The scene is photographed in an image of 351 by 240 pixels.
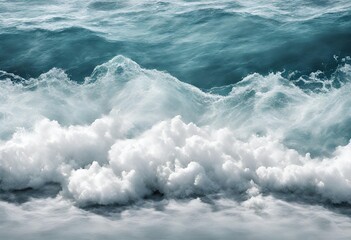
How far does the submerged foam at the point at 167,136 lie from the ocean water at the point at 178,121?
0.14 ft

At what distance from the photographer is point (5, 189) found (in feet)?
46.9

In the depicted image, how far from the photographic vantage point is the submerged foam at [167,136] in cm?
1400

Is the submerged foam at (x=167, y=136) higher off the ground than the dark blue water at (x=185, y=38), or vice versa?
the dark blue water at (x=185, y=38)

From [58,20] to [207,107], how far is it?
12065 millimetres

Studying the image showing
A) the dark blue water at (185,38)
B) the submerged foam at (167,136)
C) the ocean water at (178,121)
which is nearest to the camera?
the ocean water at (178,121)

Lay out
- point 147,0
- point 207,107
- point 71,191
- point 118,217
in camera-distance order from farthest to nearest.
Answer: point 147,0 < point 207,107 < point 71,191 < point 118,217

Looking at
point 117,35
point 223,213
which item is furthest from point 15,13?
point 223,213

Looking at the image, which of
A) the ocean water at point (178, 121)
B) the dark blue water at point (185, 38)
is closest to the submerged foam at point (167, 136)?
the ocean water at point (178, 121)

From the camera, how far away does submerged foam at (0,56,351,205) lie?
14.0 meters

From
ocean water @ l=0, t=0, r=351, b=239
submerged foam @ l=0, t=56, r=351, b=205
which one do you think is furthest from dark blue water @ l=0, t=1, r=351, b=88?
submerged foam @ l=0, t=56, r=351, b=205

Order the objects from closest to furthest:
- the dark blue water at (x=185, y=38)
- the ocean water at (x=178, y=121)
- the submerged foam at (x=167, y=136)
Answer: the ocean water at (x=178, y=121), the submerged foam at (x=167, y=136), the dark blue water at (x=185, y=38)

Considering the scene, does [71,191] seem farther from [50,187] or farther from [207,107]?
[207,107]

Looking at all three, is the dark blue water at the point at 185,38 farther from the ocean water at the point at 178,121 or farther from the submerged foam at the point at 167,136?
the submerged foam at the point at 167,136

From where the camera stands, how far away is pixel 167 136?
1551 centimetres
